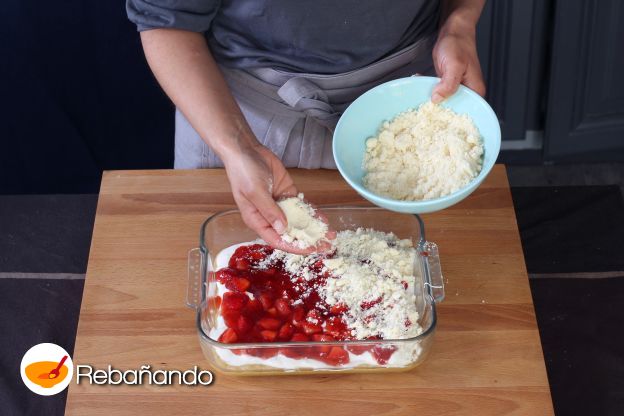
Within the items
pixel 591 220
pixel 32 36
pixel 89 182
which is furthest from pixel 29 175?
pixel 591 220

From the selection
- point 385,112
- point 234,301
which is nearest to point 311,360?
point 234,301

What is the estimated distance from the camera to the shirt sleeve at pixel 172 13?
128 cm

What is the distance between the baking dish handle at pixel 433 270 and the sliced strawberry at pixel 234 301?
0.29 meters

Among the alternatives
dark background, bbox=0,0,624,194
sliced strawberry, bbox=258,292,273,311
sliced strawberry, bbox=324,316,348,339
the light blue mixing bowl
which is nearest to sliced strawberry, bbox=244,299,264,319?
sliced strawberry, bbox=258,292,273,311

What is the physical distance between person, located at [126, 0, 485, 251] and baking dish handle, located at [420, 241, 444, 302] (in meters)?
0.24

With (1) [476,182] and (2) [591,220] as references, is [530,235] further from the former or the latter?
(1) [476,182]

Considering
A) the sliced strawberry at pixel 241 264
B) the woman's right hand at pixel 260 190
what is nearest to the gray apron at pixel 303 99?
the woman's right hand at pixel 260 190

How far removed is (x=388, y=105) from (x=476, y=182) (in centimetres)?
24

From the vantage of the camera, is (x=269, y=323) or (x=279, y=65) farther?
(x=279, y=65)

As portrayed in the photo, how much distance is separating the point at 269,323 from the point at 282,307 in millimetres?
40

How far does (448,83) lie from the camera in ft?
4.24

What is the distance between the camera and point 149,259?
4.67ft

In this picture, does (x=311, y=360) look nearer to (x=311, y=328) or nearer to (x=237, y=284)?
(x=311, y=328)

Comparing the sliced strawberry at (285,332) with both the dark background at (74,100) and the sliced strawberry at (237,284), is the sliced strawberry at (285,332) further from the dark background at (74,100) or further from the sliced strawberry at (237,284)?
the dark background at (74,100)
